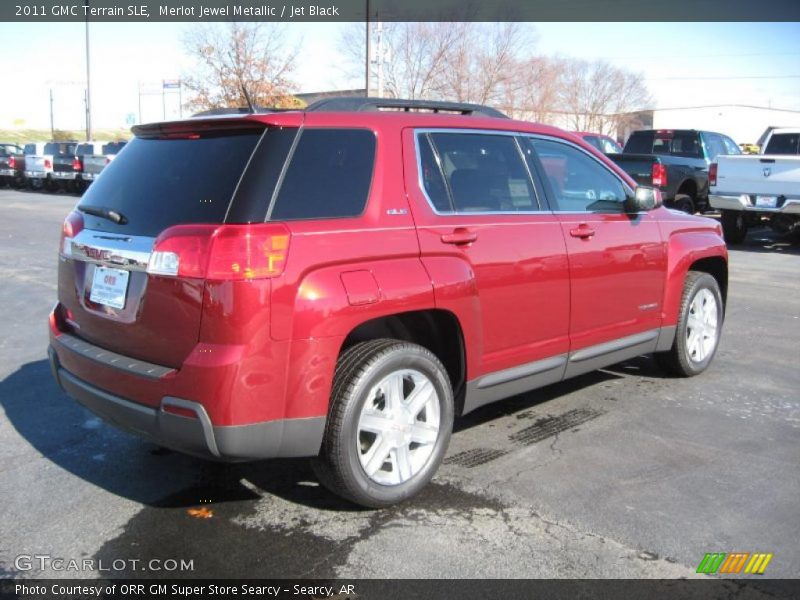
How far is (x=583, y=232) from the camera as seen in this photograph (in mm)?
4570

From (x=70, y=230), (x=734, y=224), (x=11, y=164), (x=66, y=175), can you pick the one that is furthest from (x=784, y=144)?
Result: (x=11, y=164)

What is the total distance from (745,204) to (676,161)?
2.52 meters

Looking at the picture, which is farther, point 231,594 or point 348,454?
point 348,454

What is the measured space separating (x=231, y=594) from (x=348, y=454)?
75 centimetres

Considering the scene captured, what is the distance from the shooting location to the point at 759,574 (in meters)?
3.08

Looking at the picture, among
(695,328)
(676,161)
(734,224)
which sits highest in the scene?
(676,161)

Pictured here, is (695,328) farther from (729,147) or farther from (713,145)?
(729,147)

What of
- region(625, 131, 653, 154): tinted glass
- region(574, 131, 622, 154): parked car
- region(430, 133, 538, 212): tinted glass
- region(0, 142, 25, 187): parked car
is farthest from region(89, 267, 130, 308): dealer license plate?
region(0, 142, 25, 187): parked car

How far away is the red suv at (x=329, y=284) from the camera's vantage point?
10.2 feet

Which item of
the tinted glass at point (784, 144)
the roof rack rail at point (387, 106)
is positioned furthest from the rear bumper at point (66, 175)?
the roof rack rail at point (387, 106)

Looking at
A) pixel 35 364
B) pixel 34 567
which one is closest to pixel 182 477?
pixel 34 567

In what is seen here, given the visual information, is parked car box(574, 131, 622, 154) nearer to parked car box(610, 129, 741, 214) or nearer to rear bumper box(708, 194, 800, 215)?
parked car box(610, 129, 741, 214)

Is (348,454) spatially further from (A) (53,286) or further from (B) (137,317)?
(A) (53,286)

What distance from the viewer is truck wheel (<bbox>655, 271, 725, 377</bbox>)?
18.3 ft
